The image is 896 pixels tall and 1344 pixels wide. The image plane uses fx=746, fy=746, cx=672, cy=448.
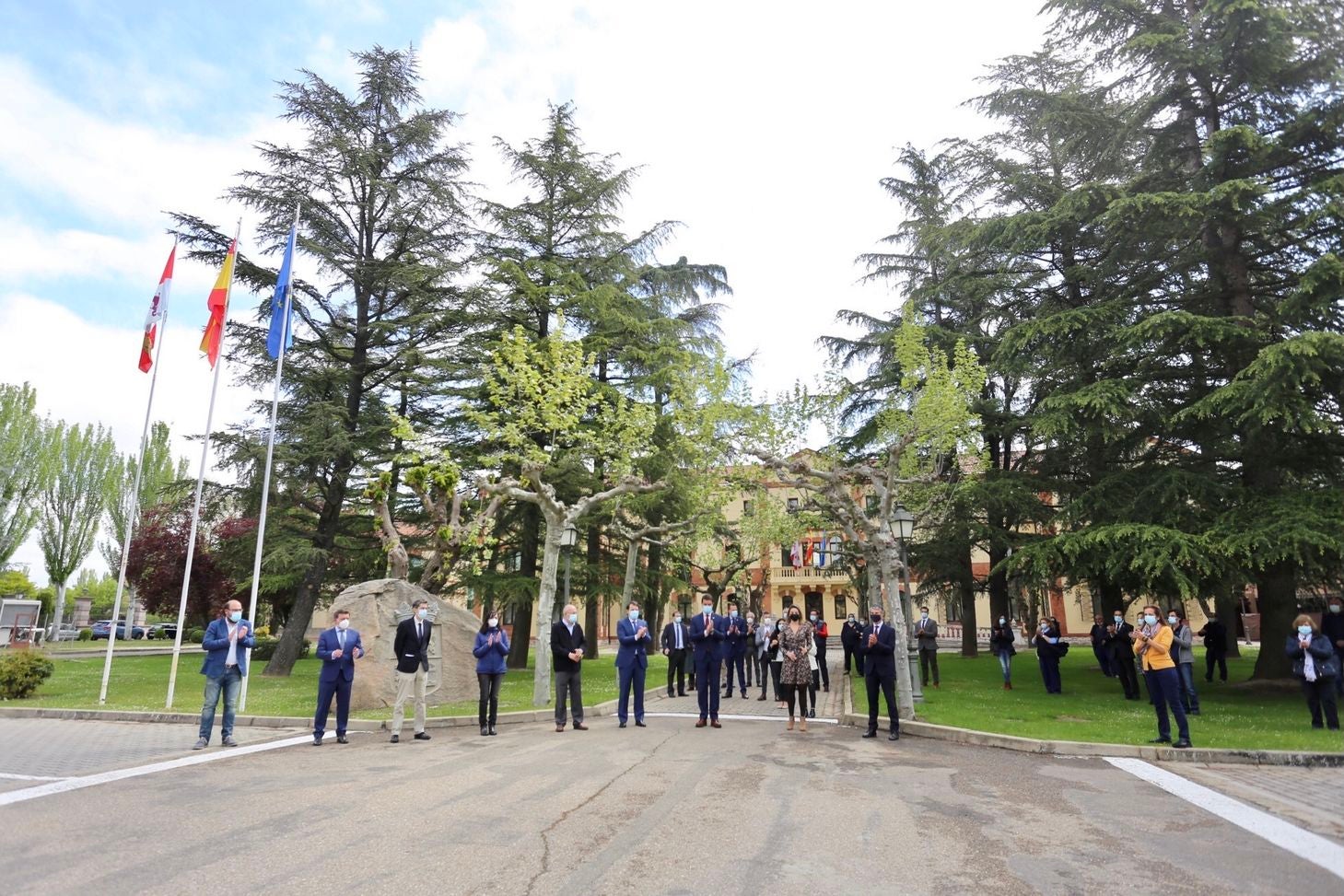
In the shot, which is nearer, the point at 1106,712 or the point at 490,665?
the point at 490,665

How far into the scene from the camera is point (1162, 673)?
394 inches

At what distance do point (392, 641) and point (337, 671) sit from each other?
3.65 meters

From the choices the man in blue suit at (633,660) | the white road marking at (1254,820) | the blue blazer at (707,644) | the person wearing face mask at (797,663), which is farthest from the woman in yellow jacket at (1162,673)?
the man in blue suit at (633,660)

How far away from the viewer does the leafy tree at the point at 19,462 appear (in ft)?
117

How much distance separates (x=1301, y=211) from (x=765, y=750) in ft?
53.3

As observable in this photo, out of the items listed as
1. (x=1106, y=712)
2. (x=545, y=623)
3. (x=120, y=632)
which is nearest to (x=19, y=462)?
(x=120, y=632)

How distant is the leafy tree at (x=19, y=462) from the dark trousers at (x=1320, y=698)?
4801 cm

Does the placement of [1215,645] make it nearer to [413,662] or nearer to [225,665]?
[413,662]

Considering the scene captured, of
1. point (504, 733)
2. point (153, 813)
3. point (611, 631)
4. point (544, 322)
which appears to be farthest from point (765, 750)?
point (611, 631)

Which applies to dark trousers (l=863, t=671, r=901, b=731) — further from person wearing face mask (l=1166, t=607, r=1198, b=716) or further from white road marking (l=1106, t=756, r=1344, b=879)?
person wearing face mask (l=1166, t=607, r=1198, b=716)

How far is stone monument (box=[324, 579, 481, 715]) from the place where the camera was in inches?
556

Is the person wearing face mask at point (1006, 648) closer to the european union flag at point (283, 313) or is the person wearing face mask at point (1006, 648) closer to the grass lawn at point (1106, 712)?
the grass lawn at point (1106, 712)

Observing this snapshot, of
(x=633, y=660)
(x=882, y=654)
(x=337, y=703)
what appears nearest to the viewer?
(x=337, y=703)

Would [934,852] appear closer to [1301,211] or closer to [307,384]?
[1301,211]
